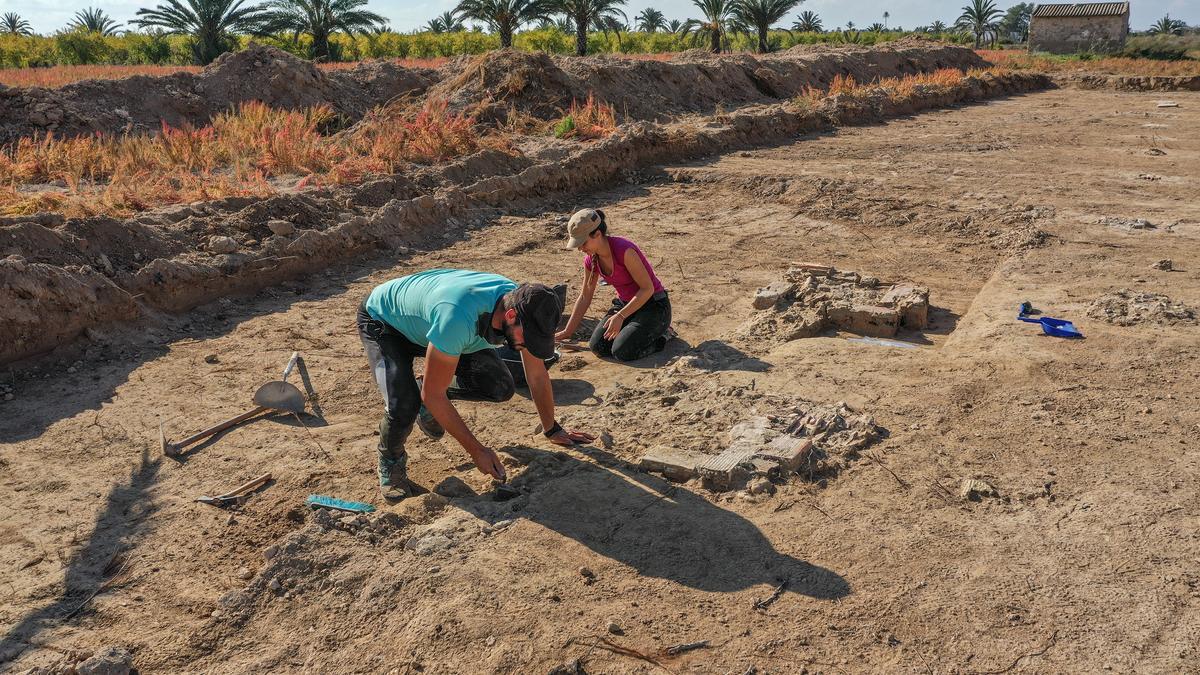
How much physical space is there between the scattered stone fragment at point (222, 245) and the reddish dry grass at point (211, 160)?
844 mm

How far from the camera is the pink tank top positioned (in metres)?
5.48

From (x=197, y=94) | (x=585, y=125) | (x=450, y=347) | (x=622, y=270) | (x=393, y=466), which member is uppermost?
(x=197, y=94)

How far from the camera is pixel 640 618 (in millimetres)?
3117

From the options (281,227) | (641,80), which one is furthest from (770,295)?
(641,80)

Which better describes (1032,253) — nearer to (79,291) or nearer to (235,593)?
(235,593)

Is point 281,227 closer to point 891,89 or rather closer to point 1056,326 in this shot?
point 1056,326

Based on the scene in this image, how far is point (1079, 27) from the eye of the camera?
122 feet

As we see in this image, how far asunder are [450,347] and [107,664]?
A: 1640 millimetres

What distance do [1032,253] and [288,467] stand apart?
6.36 m

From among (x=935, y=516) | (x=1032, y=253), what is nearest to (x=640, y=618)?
(x=935, y=516)

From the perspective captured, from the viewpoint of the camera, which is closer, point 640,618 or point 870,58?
point 640,618

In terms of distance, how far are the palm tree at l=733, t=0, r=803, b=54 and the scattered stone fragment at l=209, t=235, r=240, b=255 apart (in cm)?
2328

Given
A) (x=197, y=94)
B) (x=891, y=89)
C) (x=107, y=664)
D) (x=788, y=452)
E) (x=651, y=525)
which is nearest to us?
(x=107, y=664)

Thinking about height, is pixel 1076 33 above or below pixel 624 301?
above
